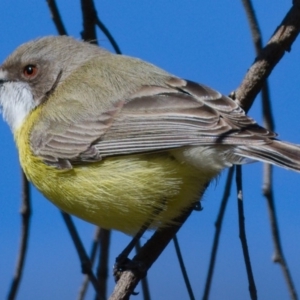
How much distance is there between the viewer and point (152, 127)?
3635 mm

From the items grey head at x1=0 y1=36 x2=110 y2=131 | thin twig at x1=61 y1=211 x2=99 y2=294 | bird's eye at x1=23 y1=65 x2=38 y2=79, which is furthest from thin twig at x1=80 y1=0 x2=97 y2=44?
thin twig at x1=61 y1=211 x2=99 y2=294

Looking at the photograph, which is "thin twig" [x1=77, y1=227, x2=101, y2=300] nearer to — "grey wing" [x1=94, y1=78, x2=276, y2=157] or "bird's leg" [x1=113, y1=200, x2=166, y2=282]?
"bird's leg" [x1=113, y1=200, x2=166, y2=282]

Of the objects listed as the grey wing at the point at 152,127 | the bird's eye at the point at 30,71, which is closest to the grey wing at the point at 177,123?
the grey wing at the point at 152,127

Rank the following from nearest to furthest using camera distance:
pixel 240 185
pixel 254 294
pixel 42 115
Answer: pixel 254 294, pixel 240 185, pixel 42 115

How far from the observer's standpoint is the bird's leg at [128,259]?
3705 mm

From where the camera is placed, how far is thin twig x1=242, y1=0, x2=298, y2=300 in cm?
384

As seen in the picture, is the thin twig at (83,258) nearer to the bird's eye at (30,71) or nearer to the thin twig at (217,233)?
the thin twig at (217,233)

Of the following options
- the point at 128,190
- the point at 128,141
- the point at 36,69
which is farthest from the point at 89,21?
the point at 128,190

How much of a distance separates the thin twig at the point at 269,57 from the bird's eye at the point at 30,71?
1346 mm

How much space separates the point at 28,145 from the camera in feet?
13.6

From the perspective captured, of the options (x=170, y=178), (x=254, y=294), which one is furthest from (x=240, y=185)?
(x=254, y=294)

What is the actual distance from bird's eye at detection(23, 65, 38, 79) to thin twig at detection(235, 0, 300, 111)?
1346mm

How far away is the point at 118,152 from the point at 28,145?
712 millimetres

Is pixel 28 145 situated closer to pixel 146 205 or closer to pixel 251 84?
pixel 146 205
